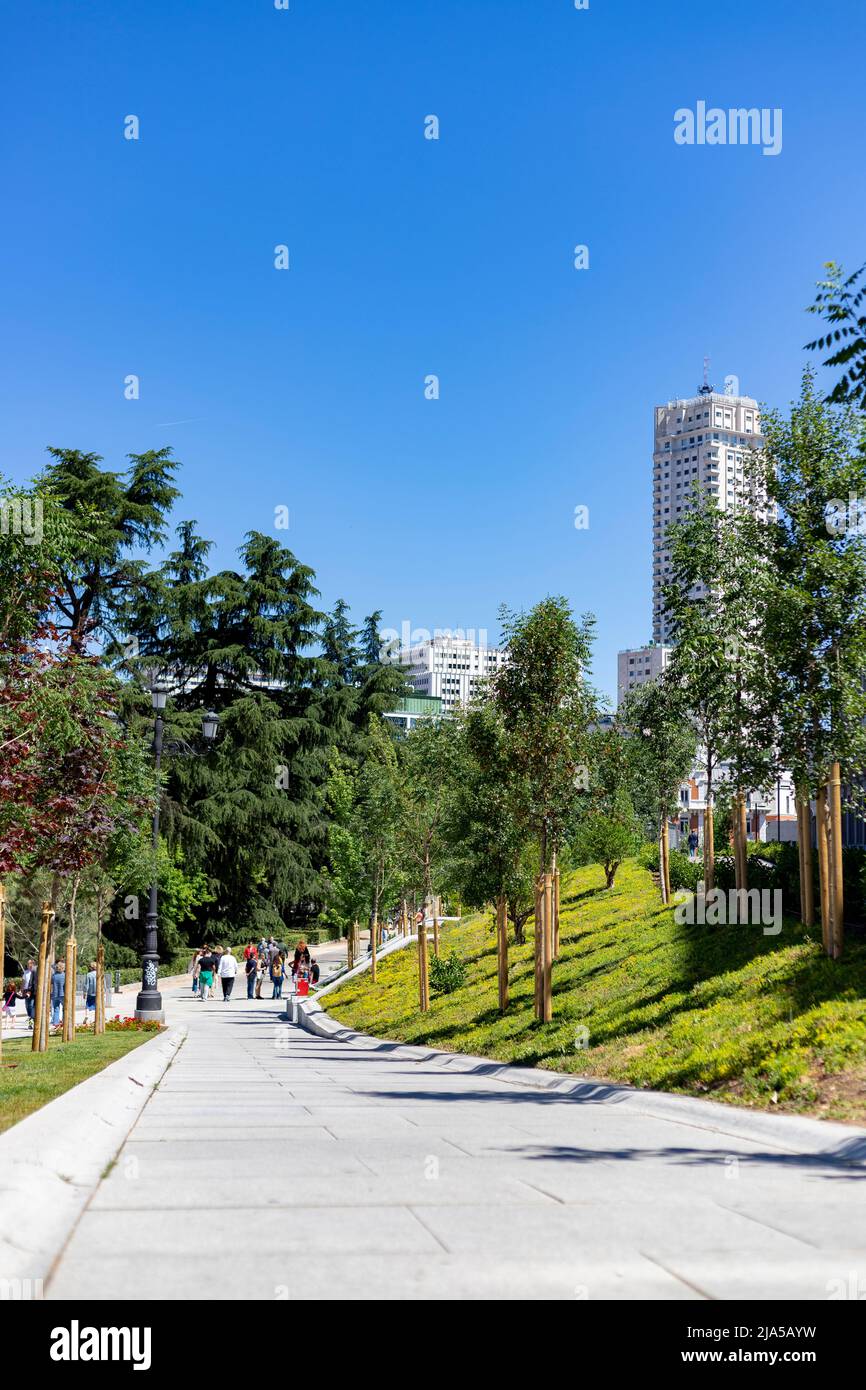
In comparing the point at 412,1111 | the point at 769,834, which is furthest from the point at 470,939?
the point at 412,1111

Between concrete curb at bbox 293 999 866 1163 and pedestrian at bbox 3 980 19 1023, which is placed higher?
concrete curb at bbox 293 999 866 1163

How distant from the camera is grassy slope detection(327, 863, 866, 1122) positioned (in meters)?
11.0

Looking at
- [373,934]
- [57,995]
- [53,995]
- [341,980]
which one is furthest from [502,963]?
[341,980]

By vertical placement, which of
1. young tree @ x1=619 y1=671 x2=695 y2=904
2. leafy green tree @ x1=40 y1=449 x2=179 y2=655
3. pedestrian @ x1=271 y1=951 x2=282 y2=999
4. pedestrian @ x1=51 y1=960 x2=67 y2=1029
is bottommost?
pedestrian @ x1=271 y1=951 x2=282 y2=999

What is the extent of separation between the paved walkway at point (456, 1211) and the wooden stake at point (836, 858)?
525 centimetres

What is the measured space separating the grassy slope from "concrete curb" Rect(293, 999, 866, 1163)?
0.37 meters

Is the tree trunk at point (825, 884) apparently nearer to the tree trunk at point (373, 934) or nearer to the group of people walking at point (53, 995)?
the group of people walking at point (53, 995)

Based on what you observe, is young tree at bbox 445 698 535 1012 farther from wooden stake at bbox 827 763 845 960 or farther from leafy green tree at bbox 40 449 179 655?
leafy green tree at bbox 40 449 179 655

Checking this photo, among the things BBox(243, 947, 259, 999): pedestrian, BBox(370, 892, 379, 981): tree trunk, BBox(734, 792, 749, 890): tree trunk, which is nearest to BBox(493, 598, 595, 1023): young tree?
BBox(734, 792, 749, 890): tree trunk

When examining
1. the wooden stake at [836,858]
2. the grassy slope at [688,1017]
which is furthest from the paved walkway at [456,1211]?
the wooden stake at [836,858]

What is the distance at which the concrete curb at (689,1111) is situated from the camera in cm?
816

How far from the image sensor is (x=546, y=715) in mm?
18016
